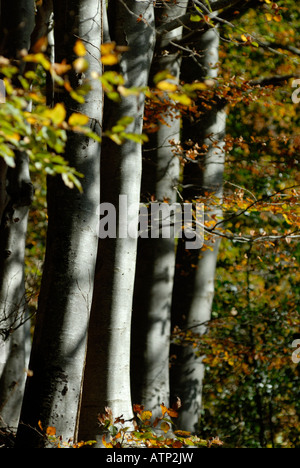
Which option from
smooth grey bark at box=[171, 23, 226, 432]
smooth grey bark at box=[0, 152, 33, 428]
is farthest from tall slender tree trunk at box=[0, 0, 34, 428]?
smooth grey bark at box=[171, 23, 226, 432]

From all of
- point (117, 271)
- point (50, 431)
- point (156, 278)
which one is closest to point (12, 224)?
point (117, 271)

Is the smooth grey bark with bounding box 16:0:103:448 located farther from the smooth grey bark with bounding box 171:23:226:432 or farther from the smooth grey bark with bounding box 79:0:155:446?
the smooth grey bark with bounding box 171:23:226:432

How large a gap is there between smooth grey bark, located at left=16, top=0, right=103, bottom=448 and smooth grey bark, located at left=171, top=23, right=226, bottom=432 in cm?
361

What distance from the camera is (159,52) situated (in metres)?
5.95

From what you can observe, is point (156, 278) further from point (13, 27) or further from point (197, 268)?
point (13, 27)

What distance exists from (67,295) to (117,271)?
3.13 ft

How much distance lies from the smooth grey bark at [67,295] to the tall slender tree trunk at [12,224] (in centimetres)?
128

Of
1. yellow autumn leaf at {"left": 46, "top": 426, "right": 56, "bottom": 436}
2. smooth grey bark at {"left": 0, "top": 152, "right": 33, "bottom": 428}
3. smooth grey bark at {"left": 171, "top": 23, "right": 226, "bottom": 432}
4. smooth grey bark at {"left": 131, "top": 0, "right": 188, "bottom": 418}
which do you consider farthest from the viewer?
smooth grey bark at {"left": 171, "top": 23, "right": 226, "bottom": 432}

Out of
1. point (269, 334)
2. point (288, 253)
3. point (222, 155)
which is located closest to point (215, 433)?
point (269, 334)

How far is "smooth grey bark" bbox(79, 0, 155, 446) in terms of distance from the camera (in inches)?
166

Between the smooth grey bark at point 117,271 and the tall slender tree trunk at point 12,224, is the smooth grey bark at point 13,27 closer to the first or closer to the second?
the tall slender tree trunk at point 12,224

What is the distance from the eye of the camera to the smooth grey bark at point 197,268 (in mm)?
7105
